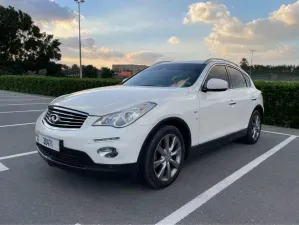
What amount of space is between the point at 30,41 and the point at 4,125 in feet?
149

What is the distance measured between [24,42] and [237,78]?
Result: 49273mm

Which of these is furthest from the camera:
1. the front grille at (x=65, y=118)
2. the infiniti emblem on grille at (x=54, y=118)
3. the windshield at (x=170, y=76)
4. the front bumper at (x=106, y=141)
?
the windshield at (x=170, y=76)

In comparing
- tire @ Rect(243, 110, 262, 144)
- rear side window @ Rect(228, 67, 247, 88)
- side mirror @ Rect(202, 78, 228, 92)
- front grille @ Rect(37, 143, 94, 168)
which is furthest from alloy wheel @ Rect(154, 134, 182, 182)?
tire @ Rect(243, 110, 262, 144)

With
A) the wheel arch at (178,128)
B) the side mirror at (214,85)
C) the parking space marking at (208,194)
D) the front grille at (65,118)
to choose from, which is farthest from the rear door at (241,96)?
the front grille at (65,118)

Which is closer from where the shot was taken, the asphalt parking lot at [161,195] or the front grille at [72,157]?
the asphalt parking lot at [161,195]

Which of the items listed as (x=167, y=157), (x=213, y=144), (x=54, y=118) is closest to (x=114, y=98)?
(x=54, y=118)

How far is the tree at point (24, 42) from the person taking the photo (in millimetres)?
45125

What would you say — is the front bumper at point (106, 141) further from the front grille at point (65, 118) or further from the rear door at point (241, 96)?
the rear door at point (241, 96)

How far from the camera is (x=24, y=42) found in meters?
48.1

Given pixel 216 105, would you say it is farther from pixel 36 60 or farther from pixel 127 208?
pixel 36 60

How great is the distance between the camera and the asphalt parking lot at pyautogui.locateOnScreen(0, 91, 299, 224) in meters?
2.90

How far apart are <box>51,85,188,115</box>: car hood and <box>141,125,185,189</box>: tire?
1.33 feet

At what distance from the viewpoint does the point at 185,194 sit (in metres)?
3.42

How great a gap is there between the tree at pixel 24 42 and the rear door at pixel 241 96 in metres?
45.7
